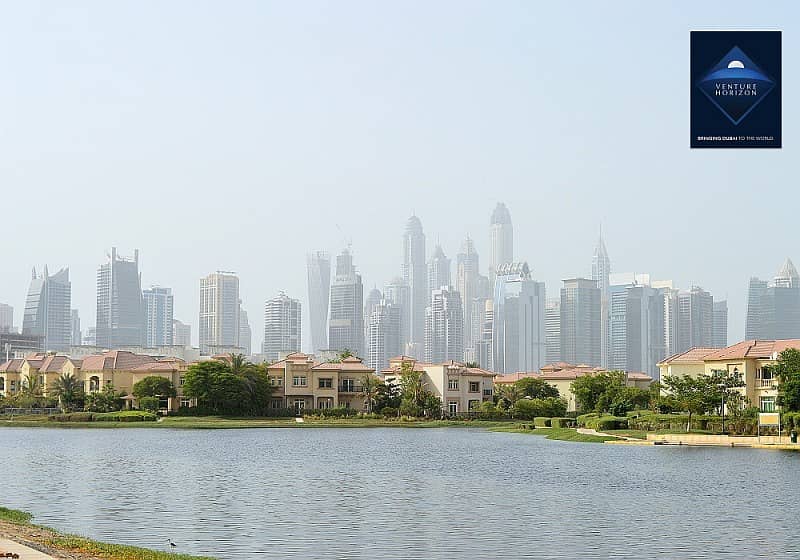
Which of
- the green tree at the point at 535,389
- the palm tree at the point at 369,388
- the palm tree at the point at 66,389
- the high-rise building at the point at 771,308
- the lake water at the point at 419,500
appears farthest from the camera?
the high-rise building at the point at 771,308

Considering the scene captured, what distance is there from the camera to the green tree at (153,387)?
280 ft

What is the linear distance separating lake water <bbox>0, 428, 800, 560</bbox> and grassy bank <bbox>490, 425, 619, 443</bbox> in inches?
252

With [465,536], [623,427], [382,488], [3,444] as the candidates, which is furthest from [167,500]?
[623,427]

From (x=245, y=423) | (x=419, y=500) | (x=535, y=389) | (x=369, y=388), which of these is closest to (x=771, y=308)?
(x=535, y=389)

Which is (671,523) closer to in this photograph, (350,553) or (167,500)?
(350,553)

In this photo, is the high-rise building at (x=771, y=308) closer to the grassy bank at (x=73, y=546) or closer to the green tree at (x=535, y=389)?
the green tree at (x=535, y=389)

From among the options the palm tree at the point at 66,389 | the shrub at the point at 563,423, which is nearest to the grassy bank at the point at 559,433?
the shrub at the point at 563,423

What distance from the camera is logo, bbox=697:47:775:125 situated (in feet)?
57.5

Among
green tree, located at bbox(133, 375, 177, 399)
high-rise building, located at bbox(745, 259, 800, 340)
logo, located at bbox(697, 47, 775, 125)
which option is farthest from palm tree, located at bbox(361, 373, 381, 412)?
high-rise building, located at bbox(745, 259, 800, 340)

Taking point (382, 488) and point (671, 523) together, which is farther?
point (382, 488)

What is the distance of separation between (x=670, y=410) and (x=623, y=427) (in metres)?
2.92

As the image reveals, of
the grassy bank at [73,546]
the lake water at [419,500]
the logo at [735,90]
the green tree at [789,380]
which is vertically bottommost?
the lake water at [419,500]

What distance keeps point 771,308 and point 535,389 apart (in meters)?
87.8

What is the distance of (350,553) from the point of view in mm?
19734
